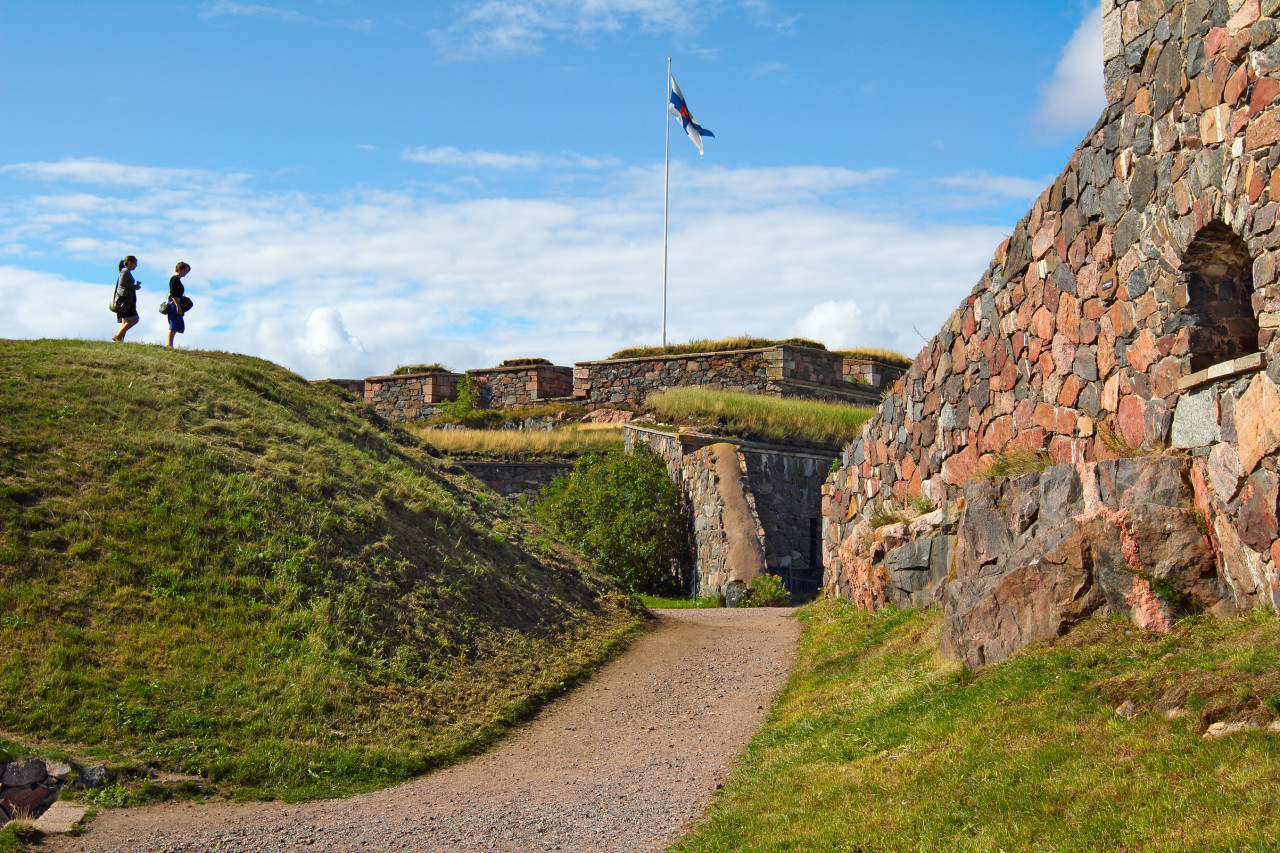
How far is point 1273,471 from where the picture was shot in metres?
5.70

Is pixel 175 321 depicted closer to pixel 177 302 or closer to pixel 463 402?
pixel 177 302

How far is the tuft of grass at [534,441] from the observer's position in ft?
75.2

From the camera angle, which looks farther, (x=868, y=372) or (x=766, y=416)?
(x=868, y=372)

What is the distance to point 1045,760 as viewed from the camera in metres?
5.09

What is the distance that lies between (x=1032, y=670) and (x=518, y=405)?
872 inches

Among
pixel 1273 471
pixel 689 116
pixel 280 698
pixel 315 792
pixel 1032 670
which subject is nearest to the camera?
pixel 1273 471

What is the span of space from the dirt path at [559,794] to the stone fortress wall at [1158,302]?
218 cm

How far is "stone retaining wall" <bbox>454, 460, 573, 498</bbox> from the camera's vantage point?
22625 mm

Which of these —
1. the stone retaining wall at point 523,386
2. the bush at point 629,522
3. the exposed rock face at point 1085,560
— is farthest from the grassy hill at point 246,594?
the stone retaining wall at point 523,386

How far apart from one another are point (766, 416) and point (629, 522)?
13.6ft

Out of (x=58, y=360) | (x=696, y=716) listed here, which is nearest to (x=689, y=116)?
(x=58, y=360)

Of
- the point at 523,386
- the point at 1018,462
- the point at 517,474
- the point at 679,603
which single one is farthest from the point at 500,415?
the point at 1018,462

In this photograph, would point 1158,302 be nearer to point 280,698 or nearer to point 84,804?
point 280,698

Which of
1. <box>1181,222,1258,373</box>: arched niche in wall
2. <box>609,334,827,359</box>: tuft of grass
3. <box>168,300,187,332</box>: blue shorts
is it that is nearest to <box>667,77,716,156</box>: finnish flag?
<box>609,334,827,359</box>: tuft of grass
